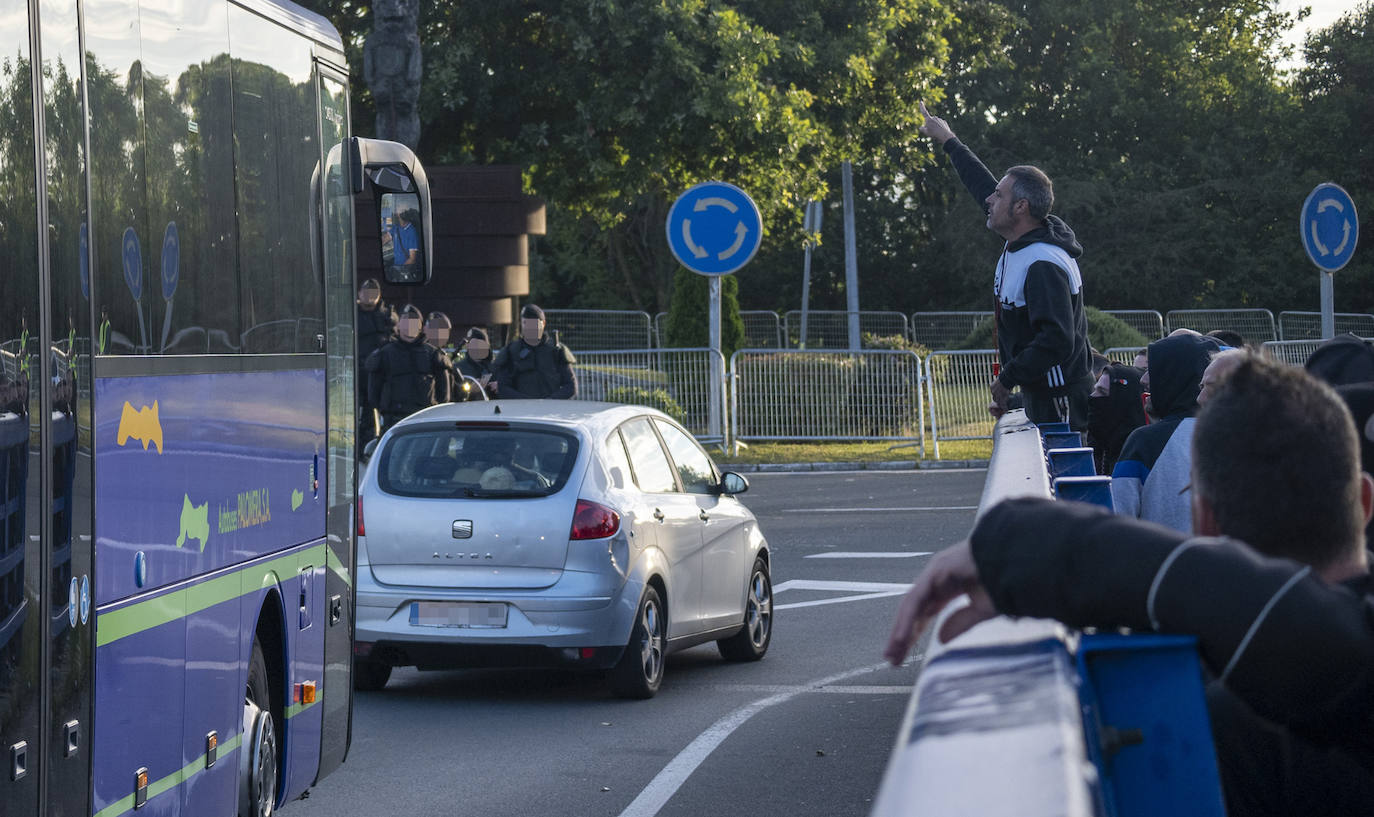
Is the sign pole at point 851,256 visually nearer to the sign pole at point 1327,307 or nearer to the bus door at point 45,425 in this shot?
the sign pole at point 1327,307

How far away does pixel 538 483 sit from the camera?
9.14 meters

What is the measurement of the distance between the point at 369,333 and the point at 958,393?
34.9ft

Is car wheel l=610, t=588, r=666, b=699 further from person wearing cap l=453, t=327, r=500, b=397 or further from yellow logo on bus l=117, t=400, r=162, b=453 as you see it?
person wearing cap l=453, t=327, r=500, b=397

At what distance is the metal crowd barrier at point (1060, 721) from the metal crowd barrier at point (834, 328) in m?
44.1

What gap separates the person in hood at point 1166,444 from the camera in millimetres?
5770

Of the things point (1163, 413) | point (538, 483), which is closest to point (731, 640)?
point (538, 483)

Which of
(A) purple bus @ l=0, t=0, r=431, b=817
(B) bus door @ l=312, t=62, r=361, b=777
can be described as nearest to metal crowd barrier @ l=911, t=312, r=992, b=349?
(B) bus door @ l=312, t=62, r=361, b=777

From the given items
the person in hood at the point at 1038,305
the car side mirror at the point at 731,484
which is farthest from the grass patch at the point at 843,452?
the person in hood at the point at 1038,305

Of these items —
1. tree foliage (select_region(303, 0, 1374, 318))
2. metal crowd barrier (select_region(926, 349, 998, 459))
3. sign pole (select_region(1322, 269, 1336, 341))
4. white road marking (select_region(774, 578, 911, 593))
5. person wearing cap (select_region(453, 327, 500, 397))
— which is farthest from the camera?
tree foliage (select_region(303, 0, 1374, 318))

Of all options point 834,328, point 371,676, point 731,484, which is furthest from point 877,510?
point 834,328

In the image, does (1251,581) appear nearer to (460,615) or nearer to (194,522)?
(194,522)

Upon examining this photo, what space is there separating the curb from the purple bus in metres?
16.0

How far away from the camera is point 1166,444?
20.0 feet

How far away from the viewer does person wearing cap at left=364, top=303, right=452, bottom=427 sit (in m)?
16.1
